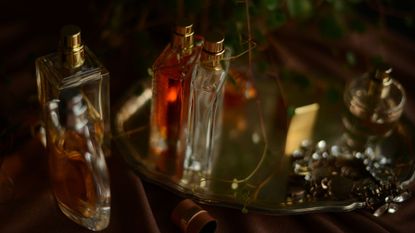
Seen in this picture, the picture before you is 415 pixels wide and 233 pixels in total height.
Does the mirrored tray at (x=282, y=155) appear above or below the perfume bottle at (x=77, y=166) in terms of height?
below

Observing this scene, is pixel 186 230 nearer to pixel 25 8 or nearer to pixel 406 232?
pixel 406 232

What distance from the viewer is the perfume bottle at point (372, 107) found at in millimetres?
993

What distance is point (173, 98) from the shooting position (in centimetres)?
91

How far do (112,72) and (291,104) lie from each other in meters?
0.33

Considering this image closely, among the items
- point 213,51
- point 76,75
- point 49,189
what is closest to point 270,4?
point 213,51

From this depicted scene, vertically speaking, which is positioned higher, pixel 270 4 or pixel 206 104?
pixel 270 4

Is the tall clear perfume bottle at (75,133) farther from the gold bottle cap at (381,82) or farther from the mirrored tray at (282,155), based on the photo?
the gold bottle cap at (381,82)

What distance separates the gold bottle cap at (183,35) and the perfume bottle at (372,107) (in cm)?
33

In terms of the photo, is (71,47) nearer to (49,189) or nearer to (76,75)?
(76,75)

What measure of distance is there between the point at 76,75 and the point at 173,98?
15cm

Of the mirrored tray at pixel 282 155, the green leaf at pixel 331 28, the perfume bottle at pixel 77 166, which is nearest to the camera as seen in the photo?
the perfume bottle at pixel 77 166

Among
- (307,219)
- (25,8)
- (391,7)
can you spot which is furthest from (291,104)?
(25,8)

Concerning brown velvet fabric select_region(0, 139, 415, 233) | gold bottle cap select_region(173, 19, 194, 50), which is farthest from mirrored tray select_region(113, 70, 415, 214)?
gold bottle cap select_region(173, 19, 194, 50)

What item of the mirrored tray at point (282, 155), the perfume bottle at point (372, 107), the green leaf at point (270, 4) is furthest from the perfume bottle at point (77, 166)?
the perfume bottle at point (372, 107)
